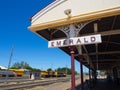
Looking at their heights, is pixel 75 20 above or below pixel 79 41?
above

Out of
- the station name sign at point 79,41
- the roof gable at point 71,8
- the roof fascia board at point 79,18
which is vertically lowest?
the station name sign at point 79,41

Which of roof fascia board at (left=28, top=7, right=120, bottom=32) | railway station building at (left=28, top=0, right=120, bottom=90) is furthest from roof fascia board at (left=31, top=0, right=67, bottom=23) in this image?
roof fascia board at (left=28, top=7, right=120, bottom=32)

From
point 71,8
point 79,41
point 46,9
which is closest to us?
point 79,41

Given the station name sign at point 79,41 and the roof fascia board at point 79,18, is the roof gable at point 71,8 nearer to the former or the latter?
the roof fascia board at point 79,18

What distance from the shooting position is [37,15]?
29.8 ft

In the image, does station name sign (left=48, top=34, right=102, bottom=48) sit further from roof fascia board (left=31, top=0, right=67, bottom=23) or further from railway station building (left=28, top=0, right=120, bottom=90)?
roof fascia board (left=31, top=0, right=67, bottom=23)

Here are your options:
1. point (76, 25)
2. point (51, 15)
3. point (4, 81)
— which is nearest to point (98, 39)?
point (76, 25)

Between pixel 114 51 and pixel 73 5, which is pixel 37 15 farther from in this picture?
pixel 114 51

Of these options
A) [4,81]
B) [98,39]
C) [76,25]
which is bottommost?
[4,81]

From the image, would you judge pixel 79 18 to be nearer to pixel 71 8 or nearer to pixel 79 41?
pixel 71 8

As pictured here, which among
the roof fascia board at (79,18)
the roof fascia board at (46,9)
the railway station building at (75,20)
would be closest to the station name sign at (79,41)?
the railway station building at (75,20)

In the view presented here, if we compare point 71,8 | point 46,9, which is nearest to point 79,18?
point 71,8

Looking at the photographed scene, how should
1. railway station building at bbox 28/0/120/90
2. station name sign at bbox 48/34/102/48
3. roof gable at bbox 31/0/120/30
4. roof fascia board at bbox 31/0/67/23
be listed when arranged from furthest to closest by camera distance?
roof fascia board at bbox 31/0/67/23 → roof gable at bbox 31/0/120/30 → railway station building at bbox 28/0/120/90 → station name sign at bbox 48/34/102/48

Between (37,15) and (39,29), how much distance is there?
916 mm
